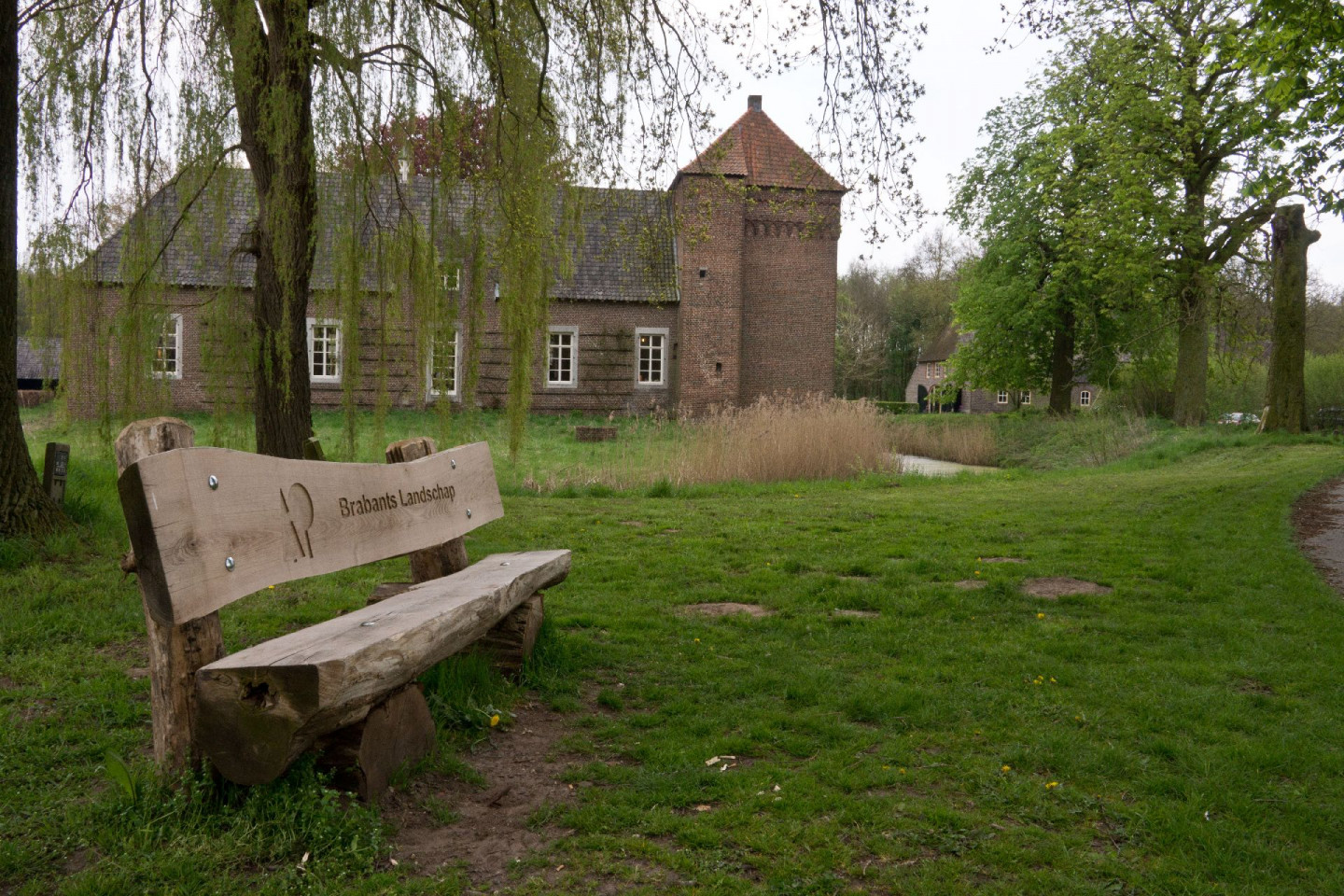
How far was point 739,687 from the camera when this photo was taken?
4.73 meters

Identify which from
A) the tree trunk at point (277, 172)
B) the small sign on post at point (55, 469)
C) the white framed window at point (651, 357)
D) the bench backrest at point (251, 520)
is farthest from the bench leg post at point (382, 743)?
the white framed window at point (651, 357)

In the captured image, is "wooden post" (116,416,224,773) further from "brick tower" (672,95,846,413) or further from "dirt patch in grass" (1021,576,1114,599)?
"brick tower" (672,95,846,413)

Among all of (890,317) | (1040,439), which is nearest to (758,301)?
(1040,439)

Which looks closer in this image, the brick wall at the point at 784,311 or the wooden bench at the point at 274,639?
the wooden bench at the point at 274,639

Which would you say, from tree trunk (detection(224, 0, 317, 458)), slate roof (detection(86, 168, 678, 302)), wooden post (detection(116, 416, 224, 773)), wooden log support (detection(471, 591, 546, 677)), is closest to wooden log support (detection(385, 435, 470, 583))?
wooden log support (detection(471, 591, 546, 677))

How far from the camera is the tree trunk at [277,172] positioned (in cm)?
561

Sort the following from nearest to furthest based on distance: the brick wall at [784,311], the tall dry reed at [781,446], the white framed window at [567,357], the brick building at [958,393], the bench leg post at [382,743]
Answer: the bench leg post at [382,743], the tall dry reed at [781,446], the brick wall at [784,311], the white framed window at [567,357], the brick building at [958,393]

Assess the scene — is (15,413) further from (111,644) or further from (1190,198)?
(1190,198)

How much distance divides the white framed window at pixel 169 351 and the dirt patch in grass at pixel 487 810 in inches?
143

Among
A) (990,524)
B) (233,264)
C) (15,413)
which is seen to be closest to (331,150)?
(233,264)

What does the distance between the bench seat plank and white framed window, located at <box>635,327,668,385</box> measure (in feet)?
81.9

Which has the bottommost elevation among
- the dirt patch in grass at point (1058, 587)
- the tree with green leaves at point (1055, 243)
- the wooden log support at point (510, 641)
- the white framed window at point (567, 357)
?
the dirt patch in grass at point (1058, 587)

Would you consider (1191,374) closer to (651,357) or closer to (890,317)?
(651,357)

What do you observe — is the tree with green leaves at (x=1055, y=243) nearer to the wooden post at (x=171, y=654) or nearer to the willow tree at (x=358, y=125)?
the willow tree at (x=358, y=125)
